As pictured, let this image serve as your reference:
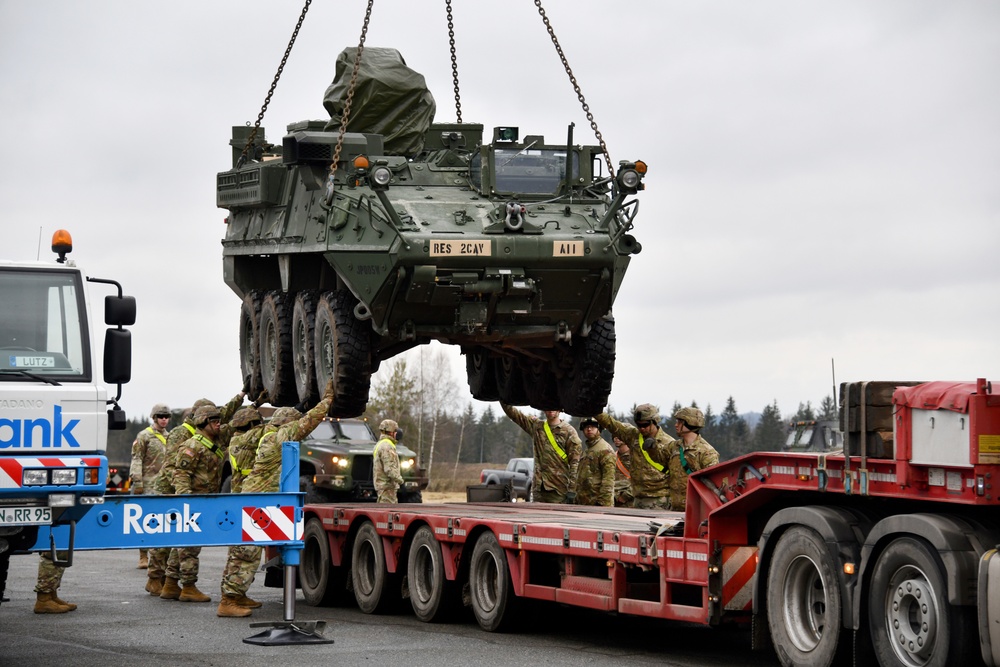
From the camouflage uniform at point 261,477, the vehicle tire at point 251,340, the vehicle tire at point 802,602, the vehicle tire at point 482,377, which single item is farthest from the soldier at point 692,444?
the vehicle tire at point 251,340

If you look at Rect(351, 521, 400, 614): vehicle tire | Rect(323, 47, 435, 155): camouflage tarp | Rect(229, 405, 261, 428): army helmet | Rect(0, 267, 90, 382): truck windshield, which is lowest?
Rect(351, 521, 400, 614): vehicle tire

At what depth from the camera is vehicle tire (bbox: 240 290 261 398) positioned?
1603 cm

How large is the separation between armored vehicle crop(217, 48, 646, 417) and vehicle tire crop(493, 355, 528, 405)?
10 centimetres

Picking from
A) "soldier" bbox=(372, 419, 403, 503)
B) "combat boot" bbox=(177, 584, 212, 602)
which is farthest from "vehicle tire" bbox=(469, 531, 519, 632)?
"soldier" bbox=(372, 419, 403, 503)

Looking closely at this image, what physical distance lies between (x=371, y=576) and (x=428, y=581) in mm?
1103

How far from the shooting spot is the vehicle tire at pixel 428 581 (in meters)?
12.4

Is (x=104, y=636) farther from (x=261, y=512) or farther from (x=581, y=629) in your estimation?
(x=581, y=629)

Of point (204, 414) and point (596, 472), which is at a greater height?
point (204, 414)

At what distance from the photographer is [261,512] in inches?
392

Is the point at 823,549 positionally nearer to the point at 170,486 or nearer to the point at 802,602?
the point at 802,602

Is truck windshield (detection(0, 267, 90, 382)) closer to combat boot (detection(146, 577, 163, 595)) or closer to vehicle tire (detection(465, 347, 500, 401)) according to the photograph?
combat boot (detection(146, 577, 163, 595))

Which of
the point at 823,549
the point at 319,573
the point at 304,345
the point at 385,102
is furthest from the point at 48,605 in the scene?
the point at 823,549

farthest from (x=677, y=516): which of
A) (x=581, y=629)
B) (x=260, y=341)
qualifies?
(x=260, y=341)

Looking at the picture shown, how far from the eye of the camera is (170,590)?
48.2ft
